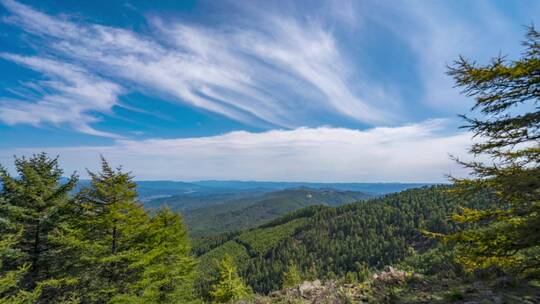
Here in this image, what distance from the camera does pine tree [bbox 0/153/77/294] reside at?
14.7 metres

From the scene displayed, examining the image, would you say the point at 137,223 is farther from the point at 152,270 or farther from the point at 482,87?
the point at 482,87

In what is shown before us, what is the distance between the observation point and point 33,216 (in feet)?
50.1

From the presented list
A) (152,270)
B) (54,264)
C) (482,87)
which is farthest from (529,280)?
(54,264)

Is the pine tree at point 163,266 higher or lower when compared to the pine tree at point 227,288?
higher

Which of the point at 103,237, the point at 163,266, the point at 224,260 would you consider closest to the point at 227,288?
the point at 224,260

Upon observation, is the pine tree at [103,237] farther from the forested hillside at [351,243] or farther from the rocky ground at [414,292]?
the forested hillside at [351,243]

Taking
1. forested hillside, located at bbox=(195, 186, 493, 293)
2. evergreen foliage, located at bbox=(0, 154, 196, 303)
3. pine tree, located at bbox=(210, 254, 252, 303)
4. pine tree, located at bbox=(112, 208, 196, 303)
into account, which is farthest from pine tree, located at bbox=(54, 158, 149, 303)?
forested hillside, located at bbox=(195, 186, 493, 293)

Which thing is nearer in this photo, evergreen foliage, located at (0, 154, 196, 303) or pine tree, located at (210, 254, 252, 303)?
evergreen foliage, located at (0, 154, 196, 303)

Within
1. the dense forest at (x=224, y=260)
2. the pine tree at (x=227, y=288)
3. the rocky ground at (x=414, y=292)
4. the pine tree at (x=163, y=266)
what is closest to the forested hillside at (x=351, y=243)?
the pine tree at (x=227, y=288)

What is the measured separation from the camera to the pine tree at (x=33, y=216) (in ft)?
48.3

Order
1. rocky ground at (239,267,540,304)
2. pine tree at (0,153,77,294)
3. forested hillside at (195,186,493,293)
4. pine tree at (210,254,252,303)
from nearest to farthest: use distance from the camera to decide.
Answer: rocky ground at (239,267,540,304)
pine tree at (0,153,77,294)
pine tree at (210,254,252,303)
forested hillside at (195,186,493,293)

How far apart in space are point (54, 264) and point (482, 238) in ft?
70.6

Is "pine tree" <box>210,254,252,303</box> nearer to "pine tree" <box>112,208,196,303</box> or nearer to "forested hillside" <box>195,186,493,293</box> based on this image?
"pine tree" <box>112,208,196,303</box>

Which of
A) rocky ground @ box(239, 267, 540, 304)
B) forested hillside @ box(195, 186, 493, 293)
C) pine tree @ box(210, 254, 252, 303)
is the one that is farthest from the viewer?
forested hillside @ box(195, 186, 493, 293)
